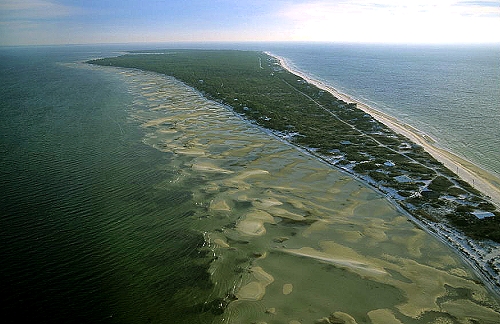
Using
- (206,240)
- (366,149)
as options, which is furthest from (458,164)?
(206,240)

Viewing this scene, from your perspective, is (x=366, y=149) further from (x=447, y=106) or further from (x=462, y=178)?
(x=447, y=106)

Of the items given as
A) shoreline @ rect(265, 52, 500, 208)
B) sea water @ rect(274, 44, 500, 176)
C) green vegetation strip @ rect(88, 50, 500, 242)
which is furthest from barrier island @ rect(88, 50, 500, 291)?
sea water @ rect(274, 44, 500, 176)

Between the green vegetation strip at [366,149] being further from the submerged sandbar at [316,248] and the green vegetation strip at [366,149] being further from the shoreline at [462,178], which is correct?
the submerged sandbar at [316,248]

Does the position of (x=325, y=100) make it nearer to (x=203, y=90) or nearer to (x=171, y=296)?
(x=203, y=90)

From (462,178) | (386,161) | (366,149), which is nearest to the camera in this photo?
(462,178)

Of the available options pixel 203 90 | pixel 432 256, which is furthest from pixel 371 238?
pixel 203 90

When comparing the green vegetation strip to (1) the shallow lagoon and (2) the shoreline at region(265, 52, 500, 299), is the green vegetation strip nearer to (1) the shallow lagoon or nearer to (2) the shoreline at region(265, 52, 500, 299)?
(2) the shoreline at region(265, 52, 500, 299)
